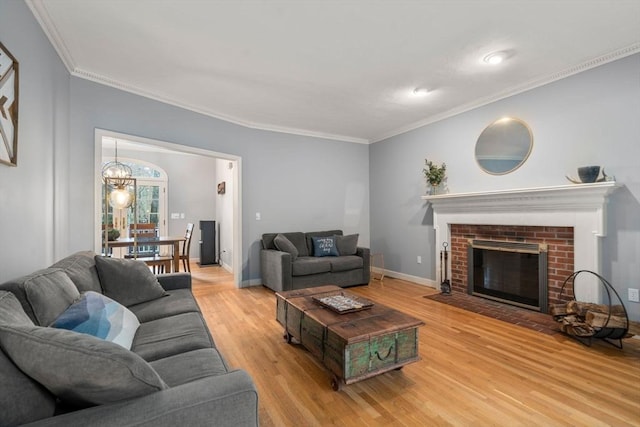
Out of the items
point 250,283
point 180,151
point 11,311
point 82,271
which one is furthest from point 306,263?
point 11,311

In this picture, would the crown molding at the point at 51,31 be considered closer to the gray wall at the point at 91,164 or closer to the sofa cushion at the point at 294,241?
the gray wall at the point at 91,164

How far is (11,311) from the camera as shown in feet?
3.63

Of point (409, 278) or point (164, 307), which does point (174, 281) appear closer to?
point (164, 307)

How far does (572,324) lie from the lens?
106 inches

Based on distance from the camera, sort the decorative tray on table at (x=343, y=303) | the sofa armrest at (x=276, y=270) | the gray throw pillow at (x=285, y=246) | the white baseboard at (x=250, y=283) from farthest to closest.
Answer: the white baseboard at (x=250, y=283), the gray throw pillow at (x=285, y=246), the sofa armrest at (x=276, y=270), the decorative tray on table at (x=343, y=303)

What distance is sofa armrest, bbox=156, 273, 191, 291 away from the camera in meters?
2.70

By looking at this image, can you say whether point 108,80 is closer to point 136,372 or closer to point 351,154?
point 136,372

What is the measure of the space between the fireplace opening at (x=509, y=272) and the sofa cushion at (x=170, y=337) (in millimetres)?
3549

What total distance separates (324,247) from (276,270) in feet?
3.15

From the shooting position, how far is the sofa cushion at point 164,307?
6.79 ft

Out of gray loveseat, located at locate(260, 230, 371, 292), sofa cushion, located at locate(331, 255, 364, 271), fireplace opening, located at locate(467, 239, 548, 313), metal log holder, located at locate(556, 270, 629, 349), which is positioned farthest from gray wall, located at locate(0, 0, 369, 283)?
metal log holder, located at locate(556, 270, 629, 349)

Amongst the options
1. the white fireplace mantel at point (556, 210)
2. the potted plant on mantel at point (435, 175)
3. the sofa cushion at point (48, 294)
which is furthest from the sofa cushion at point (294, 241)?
the sofa cushion at point (48, 294)

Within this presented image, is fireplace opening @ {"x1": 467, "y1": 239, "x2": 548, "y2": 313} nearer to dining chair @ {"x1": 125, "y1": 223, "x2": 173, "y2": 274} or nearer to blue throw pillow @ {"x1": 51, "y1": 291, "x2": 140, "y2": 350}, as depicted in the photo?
blue throw pillow @ {"x1": 51, "y1": 291, "x2": 140, "y2": 350}

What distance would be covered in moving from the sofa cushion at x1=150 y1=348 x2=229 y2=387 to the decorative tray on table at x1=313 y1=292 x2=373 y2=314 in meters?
1.03
